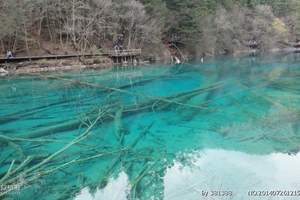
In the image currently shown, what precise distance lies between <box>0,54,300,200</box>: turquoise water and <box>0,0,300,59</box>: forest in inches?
525

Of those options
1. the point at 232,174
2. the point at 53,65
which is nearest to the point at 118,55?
the point at 53,65

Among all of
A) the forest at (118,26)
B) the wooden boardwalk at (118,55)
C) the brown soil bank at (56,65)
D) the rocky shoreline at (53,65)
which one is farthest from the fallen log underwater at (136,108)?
the forest at (118,26)

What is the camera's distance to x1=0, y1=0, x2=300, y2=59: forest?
3353cm

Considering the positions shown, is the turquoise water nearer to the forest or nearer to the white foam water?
the white foam water

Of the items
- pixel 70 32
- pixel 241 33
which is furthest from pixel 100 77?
pixel 241 33

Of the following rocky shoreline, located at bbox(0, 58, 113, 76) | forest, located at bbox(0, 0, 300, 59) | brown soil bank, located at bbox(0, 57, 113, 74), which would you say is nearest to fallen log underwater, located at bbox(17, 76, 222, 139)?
rocky shoreline, located at bbox(0, 58, 113, 76)

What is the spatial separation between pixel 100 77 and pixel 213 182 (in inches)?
787

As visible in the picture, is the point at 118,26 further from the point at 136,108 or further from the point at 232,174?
the point at 232,174

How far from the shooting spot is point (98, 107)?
56.4 ft

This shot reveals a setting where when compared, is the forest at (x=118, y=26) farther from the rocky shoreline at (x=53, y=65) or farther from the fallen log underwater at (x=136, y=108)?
the fallen log underwater at (x=136, y=108)

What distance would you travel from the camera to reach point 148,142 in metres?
12.3

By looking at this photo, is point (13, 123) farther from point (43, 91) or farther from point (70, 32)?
point (70, 32)

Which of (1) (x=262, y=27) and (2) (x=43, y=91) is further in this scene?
(1) (x=262, y=27)

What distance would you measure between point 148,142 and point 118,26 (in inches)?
1095
